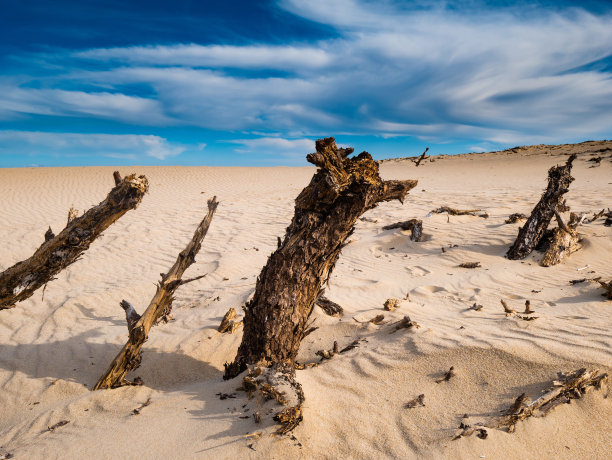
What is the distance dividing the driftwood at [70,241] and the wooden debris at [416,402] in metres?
2.48

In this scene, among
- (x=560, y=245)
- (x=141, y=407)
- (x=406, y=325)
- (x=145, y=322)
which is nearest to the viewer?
(x=141, y=407)

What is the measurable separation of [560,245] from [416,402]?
17.5ft

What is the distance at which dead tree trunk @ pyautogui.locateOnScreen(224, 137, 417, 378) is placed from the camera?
8.38 ft

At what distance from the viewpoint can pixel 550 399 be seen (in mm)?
2439

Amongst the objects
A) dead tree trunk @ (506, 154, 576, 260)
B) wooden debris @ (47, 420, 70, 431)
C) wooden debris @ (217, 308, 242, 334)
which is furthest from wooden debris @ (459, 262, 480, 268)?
wooden debris @ (47, 420, 70, 431)

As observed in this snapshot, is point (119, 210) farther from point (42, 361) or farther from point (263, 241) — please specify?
point (263, 241)

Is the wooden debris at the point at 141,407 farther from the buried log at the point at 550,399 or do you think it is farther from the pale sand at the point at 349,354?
the buried log at the point at 550,399

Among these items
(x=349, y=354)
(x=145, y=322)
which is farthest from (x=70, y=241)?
(x=349, y=354)

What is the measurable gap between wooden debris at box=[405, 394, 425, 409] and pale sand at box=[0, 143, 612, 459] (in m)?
0.05

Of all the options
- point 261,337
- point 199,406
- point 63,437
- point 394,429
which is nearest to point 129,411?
point 63,437

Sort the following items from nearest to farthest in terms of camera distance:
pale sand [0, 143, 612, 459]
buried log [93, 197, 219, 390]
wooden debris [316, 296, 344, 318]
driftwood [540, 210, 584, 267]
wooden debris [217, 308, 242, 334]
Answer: pale sand [0, 143, 612, 459] < buried log [93, 197, 219, 390] < wooden debris [217, 308, 242, 334] < wooden debris [316, 296, 344, 318] < driftwood [540, 210, 584, 267]

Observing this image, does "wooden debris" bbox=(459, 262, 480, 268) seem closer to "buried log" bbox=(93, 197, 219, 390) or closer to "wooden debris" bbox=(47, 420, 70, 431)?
"buried log" bbox=(93, 197, 219, 390)

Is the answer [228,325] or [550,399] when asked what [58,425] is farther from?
[550,399]

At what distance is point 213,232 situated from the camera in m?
10.2
